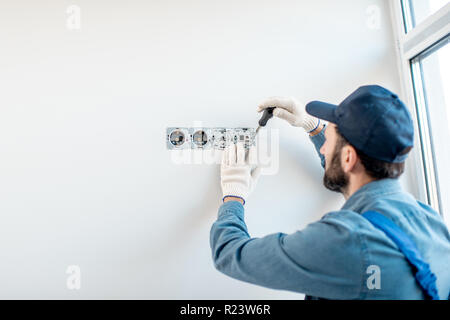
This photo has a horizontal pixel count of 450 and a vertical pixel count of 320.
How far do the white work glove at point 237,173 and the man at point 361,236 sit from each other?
0.11m

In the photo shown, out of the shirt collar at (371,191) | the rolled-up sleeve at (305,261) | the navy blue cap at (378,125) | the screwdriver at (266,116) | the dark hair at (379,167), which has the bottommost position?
the rolled-up sleeve at (305,261)

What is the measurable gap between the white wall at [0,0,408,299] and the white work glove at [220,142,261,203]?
0.23 feet

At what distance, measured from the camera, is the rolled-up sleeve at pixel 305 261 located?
0.61m

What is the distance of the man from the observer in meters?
0.61

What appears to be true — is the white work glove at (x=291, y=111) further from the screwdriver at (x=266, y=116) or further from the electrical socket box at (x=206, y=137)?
the electrical socket box at (x=206, y=137)

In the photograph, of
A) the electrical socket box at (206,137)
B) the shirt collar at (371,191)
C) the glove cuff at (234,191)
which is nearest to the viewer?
the shirt collar at (371,191)

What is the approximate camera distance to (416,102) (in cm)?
110

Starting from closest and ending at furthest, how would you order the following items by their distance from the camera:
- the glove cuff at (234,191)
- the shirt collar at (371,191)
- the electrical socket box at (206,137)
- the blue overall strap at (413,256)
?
the blue overall strap at (413,256) → the shirt collar at (371,191) → the glove cuff at (234,191) → the electrical socket box at (206,137)

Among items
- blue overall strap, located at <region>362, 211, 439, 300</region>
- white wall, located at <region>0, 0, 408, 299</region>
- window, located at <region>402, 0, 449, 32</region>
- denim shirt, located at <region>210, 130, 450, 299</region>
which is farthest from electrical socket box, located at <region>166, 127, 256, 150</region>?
window, located at <region>402, 0, 449, 32</region>

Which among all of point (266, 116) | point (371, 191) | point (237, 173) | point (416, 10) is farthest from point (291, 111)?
point (416, 10)

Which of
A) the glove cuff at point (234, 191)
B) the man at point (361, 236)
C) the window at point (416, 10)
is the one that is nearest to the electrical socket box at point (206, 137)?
the glove cuff at point (234, 191)


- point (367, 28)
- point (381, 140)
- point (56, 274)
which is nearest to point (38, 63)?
point (56, 274)

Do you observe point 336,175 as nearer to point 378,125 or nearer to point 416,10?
point 378,125

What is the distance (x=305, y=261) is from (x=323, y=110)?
16.5 inches
